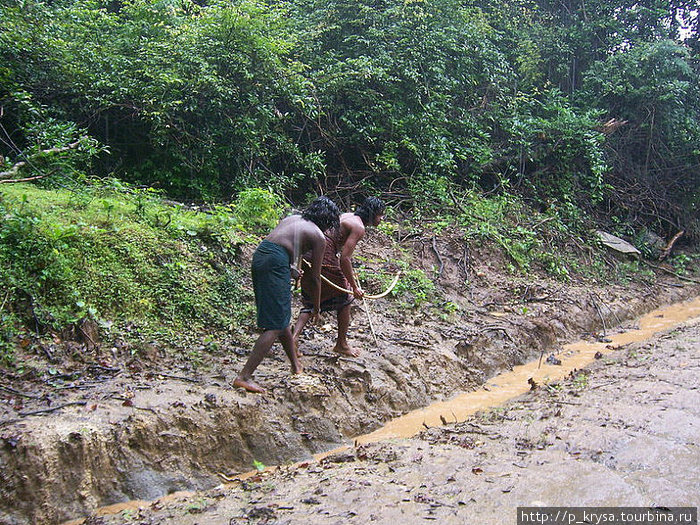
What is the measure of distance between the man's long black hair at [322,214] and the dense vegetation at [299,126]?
5.32 ft

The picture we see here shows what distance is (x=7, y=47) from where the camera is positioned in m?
7.79

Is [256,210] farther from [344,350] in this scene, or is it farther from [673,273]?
[673,273]

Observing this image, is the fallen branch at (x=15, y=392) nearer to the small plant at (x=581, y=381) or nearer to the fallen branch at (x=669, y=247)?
the small plant at (x=581, y=381)

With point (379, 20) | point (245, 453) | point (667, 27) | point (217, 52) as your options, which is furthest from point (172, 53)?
point (667, 27)

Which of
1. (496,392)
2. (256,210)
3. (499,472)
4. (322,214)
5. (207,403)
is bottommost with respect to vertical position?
(496,392)

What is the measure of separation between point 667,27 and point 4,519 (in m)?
17.9

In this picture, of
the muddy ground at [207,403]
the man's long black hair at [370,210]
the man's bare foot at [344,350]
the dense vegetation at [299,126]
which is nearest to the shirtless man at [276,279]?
the muddy ground at [207,403]

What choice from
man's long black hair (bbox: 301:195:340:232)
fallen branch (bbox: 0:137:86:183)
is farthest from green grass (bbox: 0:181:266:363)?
man's long black hair (bbox: 301:195:340:232)

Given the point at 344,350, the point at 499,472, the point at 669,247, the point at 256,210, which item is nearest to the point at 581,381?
the point at 344,350

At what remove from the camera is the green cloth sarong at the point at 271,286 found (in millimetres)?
4641

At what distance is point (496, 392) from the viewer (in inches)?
246

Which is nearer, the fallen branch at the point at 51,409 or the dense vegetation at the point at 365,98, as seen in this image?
the fallen branch at the point at 51,409

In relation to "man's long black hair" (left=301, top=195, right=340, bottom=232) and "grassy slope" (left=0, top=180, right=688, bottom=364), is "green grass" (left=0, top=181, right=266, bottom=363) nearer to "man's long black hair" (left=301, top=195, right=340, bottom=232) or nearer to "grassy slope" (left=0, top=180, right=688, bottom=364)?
"grassy slope" (left=0, top=180, right=688, bottom=364)

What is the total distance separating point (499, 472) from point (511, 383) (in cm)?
332
